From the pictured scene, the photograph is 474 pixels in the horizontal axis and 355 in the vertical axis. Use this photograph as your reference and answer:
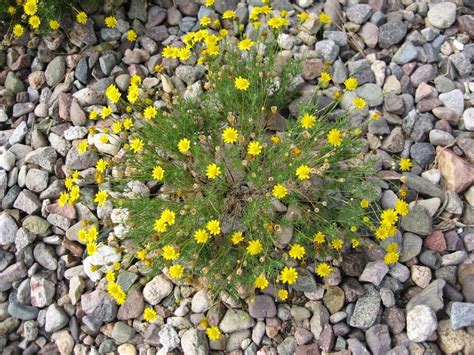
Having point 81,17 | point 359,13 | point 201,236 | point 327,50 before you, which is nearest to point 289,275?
point 201,236

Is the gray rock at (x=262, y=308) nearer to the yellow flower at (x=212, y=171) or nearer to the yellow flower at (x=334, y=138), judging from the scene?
the yellow flower at (x=212, y=171)

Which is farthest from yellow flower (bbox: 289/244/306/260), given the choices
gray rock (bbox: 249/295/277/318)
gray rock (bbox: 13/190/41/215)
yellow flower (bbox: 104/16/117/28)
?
yellow flower (bbox: 104/16/117/28)

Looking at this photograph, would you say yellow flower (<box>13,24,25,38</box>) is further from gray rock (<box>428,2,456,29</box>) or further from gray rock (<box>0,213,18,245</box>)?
gray rock (<box>428,2,456,29</box>)

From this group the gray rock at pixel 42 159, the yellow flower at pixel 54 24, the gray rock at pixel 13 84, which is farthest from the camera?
the gray rock at pixel 13 84

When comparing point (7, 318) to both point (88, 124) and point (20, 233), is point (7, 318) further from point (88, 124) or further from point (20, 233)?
point (88, 124)

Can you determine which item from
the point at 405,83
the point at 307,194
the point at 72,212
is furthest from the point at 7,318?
the point at 405,83

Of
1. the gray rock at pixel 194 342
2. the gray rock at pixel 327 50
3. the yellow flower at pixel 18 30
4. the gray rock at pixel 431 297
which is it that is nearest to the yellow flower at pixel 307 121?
the gray rock at pixel 327 50

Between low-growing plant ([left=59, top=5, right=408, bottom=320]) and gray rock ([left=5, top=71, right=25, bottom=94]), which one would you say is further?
gray rock ([left=5, top=71, right=25, bottom=94])

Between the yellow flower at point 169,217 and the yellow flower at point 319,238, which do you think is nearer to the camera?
the yellow flower at point 169,217
